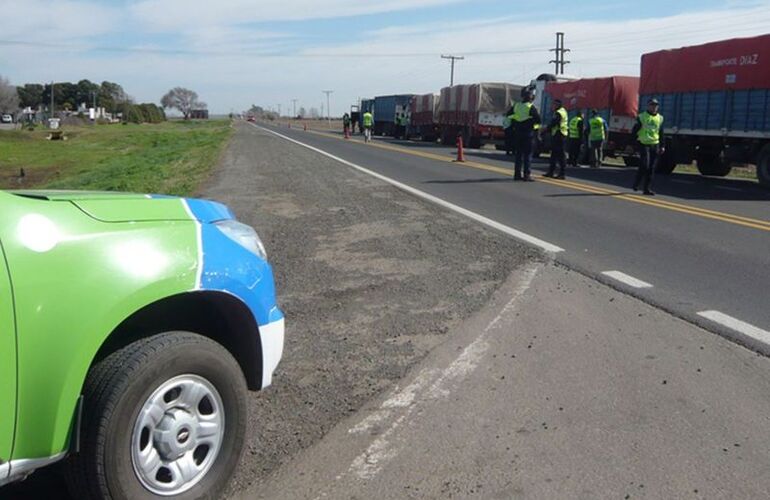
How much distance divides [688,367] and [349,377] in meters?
2.14

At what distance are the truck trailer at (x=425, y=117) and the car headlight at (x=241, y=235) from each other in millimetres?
42885

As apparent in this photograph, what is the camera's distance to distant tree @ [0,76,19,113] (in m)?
121

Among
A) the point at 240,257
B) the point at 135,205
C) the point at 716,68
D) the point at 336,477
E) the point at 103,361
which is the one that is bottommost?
the point at 336,477

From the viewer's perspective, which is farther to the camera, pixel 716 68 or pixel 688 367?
pixel 716 68

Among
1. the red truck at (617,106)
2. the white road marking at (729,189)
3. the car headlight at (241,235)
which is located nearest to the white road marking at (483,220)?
the car headlight at (241,235)

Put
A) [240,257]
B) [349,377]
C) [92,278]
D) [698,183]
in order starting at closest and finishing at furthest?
[92,278]
[240,257]
[349,377]
[698,183]

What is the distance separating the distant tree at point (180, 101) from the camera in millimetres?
192875

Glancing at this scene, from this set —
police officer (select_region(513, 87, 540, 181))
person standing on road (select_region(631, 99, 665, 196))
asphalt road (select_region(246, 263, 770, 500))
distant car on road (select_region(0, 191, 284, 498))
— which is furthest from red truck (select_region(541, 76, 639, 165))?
distant car on road (select_region(0, 191, 284, 498))

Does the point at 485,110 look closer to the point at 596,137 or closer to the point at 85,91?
the point at 596,137

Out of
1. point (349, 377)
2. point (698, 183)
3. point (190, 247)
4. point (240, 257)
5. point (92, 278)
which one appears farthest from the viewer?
point (698, 183)

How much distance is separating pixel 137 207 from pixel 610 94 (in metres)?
23.3

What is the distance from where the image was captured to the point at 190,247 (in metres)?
3.14

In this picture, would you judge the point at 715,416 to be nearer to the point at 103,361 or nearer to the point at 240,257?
the point at 240,257

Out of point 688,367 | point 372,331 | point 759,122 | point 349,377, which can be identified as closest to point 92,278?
point 349,377
